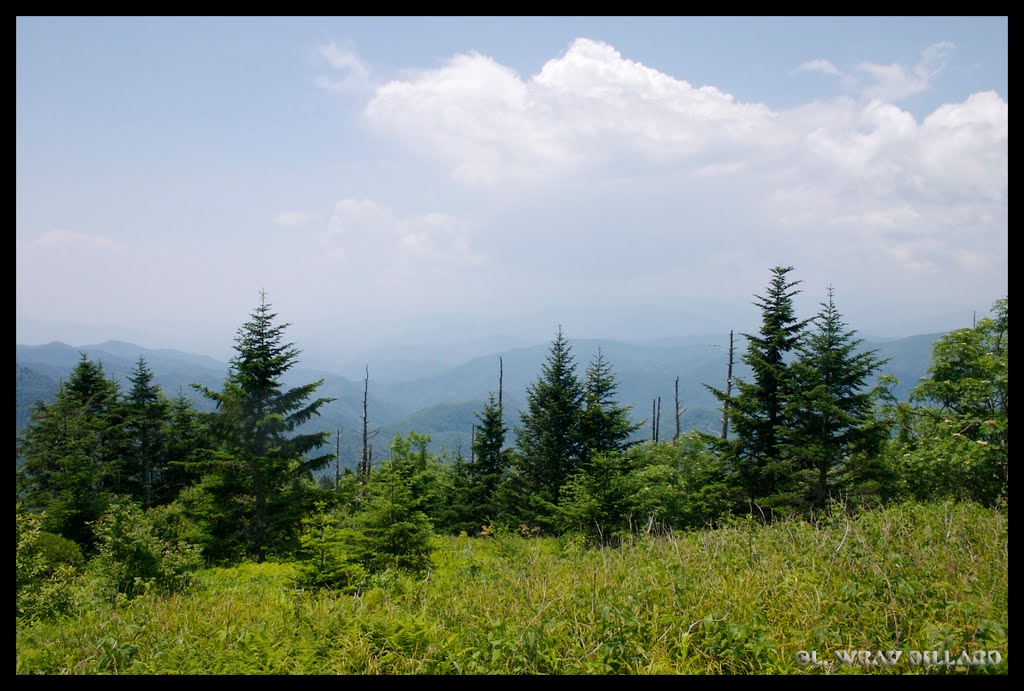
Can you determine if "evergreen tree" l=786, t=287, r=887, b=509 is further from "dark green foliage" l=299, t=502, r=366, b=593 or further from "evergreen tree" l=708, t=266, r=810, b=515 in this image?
"dark green foliage" l=299, t=502, r=366, b=593

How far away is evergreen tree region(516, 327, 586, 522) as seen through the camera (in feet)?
65.0

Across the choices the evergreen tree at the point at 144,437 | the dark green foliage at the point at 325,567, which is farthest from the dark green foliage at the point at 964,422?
the evergreen tree at the point at 144,437

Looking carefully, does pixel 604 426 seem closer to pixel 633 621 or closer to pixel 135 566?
pixel 135 566

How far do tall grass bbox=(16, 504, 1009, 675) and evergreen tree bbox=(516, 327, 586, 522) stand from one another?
14.6 meters

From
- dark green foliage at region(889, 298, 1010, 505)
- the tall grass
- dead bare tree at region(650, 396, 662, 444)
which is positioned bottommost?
dead bare tree at region(650, 396, 662, 444)

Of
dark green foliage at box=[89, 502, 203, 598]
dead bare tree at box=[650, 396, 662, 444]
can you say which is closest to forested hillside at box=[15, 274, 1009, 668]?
dark green foliage at box=[89, 502, 203, 598]

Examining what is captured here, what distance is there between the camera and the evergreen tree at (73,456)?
A: 677 inches

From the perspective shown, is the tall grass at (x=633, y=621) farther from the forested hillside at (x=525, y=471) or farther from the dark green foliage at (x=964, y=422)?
the dark green foliage at (x=964, y=422)
